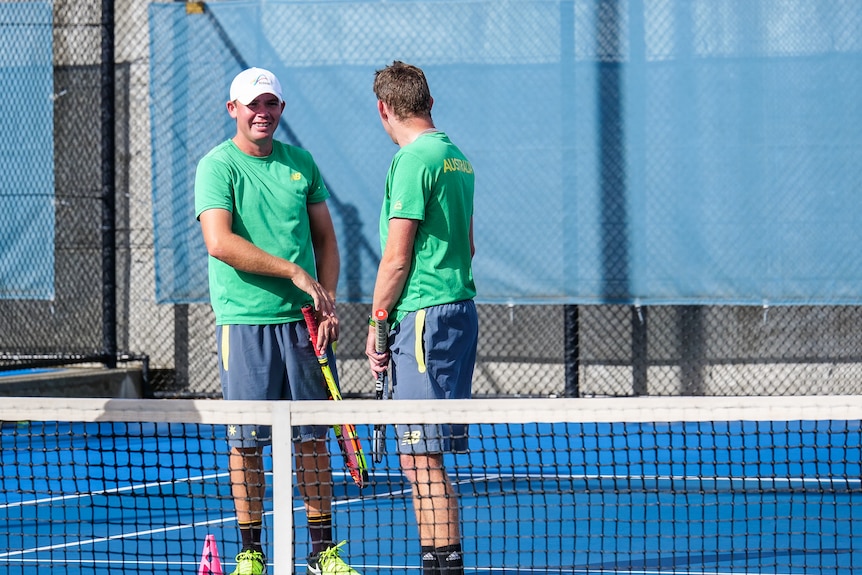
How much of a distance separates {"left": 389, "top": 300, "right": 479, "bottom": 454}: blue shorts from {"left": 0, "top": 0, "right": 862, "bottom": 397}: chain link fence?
4435 mm

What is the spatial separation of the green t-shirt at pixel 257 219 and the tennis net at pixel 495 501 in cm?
43

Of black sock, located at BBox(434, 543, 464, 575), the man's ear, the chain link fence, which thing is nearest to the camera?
black sock, located at BBox(434, 543, 464, 575)

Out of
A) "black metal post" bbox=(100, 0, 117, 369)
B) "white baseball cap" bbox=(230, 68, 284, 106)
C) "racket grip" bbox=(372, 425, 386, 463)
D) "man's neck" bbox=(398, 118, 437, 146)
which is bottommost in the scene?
"racket grip" bbox=(372, 425, 386, 463)

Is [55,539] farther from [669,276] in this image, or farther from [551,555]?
[669,276]

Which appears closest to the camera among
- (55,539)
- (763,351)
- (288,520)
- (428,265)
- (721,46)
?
(288,520)

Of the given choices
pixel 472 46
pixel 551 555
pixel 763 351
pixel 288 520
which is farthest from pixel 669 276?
pixel 288 520

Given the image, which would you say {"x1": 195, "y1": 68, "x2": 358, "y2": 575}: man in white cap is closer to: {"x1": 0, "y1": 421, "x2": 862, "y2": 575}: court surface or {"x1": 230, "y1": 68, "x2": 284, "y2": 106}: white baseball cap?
{"x1": 230, "y1": 68, "x2": 284, "y2": 106}: white baseball cap

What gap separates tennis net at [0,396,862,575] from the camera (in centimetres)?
288

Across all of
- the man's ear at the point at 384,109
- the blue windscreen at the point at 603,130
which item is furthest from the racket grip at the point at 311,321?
the blue windscreen at the point at 603,130

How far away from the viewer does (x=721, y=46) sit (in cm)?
754

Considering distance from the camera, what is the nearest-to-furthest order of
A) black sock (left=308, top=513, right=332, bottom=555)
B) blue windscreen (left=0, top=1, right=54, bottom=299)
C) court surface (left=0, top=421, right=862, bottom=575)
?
black sock (left=308, top=513, right=332, bottom=555) → court surface (left=0, top=421, right=862, bottom=575) → blue windscreen (left=0, top=1, right=54, bottom=299)

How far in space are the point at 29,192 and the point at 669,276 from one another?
447cm

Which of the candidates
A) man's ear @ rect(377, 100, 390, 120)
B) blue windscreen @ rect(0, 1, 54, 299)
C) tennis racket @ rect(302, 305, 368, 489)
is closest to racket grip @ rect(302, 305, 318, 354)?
tennis racket @ rect(302, 305, 368, 489)

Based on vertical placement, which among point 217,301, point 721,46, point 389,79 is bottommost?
point 217,301
